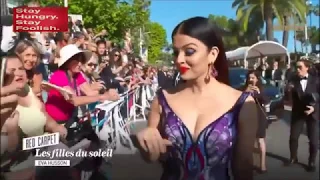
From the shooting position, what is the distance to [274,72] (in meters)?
2.48

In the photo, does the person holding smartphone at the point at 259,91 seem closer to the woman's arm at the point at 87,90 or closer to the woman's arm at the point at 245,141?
the woman's arm at the point at 245,141

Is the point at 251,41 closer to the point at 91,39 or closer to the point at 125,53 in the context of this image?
the point at 125,53

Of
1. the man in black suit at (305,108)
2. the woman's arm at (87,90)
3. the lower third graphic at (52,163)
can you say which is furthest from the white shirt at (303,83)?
the lower third graphic at (52,163)

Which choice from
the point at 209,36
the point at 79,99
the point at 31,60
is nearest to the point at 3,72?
the point at 31,60

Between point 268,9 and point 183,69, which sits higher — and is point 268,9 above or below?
above

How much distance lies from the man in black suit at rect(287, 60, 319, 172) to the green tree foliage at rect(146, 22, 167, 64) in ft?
2.65

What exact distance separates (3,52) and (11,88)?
18 cm

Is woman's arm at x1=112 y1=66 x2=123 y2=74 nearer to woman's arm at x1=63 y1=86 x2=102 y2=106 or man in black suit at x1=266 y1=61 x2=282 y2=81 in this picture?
woman's arm at x1=63 y1=86 x2=102 y2=106

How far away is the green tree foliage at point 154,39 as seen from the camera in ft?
7.67

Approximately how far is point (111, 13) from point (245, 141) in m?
1.02

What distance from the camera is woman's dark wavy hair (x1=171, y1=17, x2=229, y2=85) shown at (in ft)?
5.88

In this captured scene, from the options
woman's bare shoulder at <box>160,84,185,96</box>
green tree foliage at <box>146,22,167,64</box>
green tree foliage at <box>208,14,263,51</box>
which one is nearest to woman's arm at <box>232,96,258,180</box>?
woman's bare shoulder at <box>160,84,185,96</box>

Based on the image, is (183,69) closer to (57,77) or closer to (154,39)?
(154,39)

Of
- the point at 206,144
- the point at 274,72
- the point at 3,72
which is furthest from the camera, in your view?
the point at 274,72
